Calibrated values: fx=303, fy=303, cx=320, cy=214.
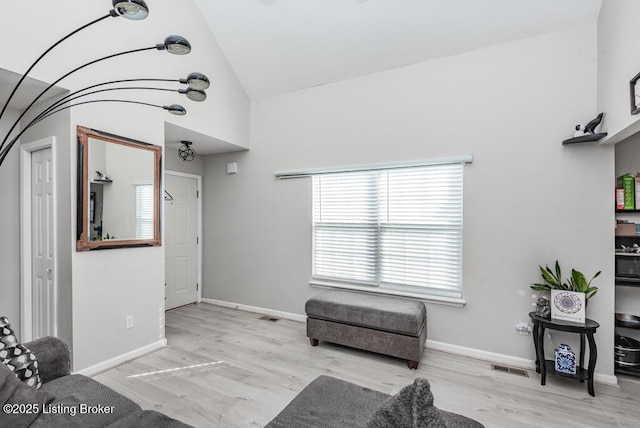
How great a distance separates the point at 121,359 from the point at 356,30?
4.04 metres

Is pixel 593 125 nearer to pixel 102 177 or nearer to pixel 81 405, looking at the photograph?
pixel 81 405

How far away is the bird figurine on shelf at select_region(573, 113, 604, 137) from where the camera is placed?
2.50m

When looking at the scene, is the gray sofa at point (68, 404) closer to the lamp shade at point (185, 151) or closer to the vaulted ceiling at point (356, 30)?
the lamp shade at point (185, 151)

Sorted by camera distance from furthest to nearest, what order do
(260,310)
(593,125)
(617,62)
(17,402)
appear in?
(260,310)
(593,125)
(617,62)
(17,402)

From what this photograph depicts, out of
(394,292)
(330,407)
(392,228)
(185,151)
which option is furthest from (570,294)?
(185,151)

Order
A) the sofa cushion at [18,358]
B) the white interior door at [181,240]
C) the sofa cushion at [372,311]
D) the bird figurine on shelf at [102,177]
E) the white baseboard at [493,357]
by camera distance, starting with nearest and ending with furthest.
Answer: the sofa cushion at [18,358] < the white baseboard at [493,357] < the bird figurine on shelf at [102,177] < the sofa cushion at [372,311] < the white interior door at [181,240]

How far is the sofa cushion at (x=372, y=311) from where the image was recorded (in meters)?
2.81

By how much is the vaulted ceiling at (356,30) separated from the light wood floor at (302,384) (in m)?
3.12

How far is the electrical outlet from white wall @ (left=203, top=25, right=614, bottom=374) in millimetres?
58

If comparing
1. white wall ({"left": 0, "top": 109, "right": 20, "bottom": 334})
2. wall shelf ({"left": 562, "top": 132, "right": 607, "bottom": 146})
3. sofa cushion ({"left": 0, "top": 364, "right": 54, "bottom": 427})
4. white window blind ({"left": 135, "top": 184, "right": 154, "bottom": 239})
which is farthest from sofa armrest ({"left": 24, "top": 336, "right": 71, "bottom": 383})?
wall shelf ({"left": 562, "top": 132, "right": 607, "bottom": 146})

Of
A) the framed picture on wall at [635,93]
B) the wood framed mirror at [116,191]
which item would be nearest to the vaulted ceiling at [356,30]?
the framed picture on wall at [635,93]

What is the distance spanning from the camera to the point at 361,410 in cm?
143

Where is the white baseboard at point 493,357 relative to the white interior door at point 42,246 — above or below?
below

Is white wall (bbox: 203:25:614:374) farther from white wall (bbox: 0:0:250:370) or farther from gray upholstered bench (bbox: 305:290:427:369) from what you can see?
white wall (bbox: 0:0:250:370)
